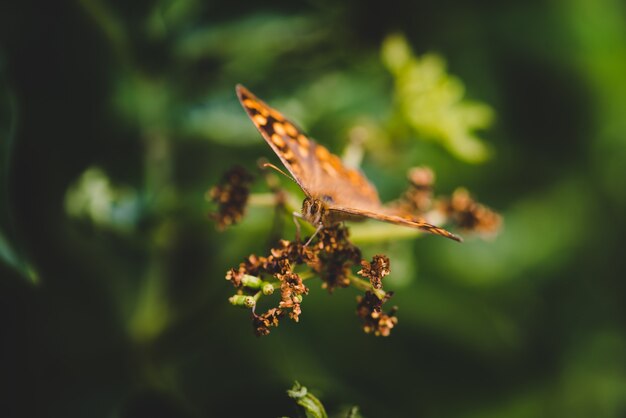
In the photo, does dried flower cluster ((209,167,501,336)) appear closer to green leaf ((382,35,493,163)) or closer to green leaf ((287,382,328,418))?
green leaf ((287,382,328,418))

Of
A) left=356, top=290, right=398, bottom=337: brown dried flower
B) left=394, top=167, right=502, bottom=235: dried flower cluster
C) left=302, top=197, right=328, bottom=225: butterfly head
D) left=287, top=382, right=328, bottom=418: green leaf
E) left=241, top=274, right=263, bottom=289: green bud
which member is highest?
left=394, top=167, right=502, bottom=235: dried flower cluster

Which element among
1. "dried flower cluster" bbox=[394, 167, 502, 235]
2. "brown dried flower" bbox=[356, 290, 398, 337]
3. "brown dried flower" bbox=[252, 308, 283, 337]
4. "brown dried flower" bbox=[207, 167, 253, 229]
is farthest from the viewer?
"dried flower cluster" bbox=[394, 167, 502, 235]

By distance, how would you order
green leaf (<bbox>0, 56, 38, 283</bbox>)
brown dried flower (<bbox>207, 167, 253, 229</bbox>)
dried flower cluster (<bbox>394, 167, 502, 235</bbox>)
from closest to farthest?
green leaf (<bbox>0, 56, 38, 283</bbox>) < brown dried flower (<bbox>207, 167, 253, 229</bbox>) < dried flower cluster (<bbox>394, 167, 502, 235</bbox>)

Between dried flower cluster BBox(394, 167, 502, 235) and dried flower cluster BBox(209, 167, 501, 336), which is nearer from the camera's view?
dried flower cluster BBox(209, 167, 501, 336)

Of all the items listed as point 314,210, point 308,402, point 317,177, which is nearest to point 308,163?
point 317,177

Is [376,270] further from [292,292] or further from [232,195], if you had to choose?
[232,195]

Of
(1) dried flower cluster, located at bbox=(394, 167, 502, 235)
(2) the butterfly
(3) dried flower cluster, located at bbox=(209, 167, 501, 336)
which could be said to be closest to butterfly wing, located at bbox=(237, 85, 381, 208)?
(2) the butterfly

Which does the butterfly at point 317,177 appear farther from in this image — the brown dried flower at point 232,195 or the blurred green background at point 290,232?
the blurred green background at point 290,232
